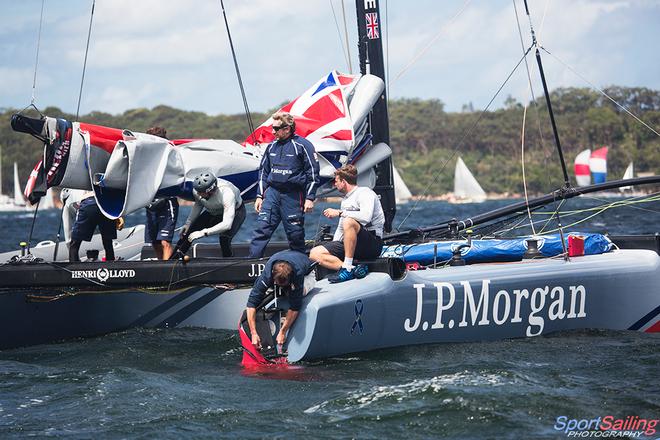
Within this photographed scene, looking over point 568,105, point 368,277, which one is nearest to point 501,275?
point 368,277

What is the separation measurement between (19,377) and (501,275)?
3406 mm

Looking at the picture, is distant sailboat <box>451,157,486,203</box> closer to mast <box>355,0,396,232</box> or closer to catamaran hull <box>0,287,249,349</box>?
mast <box>355,0,396,232</box>

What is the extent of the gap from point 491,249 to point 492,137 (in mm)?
82636

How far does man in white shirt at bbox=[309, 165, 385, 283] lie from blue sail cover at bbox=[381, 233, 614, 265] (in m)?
0.56

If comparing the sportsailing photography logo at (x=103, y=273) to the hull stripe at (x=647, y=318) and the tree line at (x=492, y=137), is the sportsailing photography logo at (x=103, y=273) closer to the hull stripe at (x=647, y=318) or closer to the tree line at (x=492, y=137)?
the hull stripe at (x=647, y=318)

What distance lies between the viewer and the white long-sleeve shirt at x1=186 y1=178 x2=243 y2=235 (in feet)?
24.5

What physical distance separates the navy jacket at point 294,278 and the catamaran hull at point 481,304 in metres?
0.11

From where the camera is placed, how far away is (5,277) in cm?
714

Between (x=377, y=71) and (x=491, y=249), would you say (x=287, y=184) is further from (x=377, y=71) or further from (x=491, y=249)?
(x=377, y=71)

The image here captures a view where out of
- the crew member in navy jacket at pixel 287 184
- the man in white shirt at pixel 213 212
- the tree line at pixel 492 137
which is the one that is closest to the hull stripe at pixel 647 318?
the crew member in navy jacket at pixel 287 184

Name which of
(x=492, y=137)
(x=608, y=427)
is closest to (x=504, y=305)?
(x=608, y=427)

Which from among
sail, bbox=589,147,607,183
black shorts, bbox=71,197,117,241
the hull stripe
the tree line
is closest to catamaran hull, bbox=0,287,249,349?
black shorts, bbox=71,197,117,241

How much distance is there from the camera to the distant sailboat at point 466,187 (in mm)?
64625

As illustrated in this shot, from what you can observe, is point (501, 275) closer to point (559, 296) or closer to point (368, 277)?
point (559, 296)
